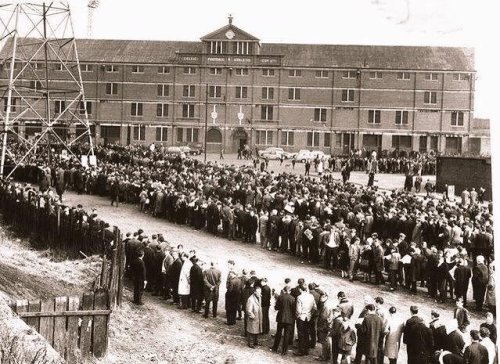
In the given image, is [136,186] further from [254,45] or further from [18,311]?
[254,45]

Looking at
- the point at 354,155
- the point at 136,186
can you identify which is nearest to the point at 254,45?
the point at 354,155

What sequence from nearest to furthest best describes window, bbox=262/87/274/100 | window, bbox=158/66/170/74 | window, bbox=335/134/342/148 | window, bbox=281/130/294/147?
window, bbox=335/134/342/148 < window, bbox=262/87/274/100 < window, bbox=281/130/294/147 < window, bbox=158/66/170/74

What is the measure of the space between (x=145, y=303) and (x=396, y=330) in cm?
603

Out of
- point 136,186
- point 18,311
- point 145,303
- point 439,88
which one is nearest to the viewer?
point 18,311

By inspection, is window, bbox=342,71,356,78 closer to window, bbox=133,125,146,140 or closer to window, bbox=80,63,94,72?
window, bbox=133,125,146,140

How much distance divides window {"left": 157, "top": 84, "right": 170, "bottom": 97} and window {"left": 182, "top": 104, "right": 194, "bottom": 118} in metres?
2.05

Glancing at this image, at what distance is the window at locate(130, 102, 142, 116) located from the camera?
188 ft

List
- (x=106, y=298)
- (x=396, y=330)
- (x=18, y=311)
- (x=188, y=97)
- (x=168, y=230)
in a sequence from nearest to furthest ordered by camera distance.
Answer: (x=18, y=311), (x=106, y=298), (x=396, y=330), (x=168, y=230), (x=188, y=97)

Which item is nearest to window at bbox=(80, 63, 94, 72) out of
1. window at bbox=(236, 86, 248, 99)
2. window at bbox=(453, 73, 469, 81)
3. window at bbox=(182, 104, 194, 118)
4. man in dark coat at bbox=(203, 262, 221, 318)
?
window at bbox=(182, 104, 194, 118)

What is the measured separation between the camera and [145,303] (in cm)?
1393

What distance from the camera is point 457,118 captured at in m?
52.4

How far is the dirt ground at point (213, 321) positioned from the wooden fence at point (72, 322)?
51cm

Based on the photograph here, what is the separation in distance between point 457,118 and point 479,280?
4122 cm

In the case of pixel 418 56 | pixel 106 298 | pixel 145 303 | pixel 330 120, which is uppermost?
pixel 418 56
